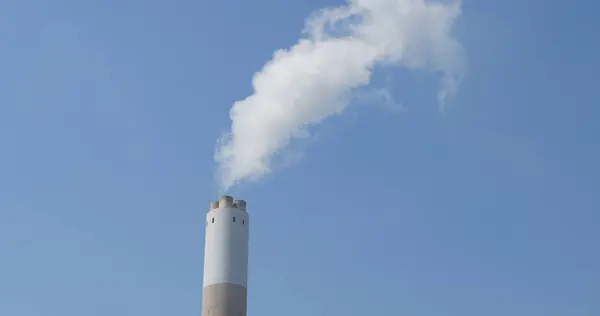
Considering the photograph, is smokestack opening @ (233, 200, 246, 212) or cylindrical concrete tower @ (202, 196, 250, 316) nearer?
cylindrical concrete tower @ (202, 196, 250, 316)

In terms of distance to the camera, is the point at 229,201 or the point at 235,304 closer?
the point at 235,304

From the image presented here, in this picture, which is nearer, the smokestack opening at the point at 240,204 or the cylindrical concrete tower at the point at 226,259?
the cylindrical concrete tower at the point at 226,259

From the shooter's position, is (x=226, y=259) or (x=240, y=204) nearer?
(x=226, y=259)

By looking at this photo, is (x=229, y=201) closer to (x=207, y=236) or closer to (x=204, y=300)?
(x=207, y=236)

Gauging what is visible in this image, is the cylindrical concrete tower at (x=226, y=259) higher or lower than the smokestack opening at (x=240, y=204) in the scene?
lower

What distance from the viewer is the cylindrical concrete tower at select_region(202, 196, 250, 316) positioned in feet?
238

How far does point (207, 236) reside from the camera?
250 ft

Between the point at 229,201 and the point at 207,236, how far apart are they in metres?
3.46

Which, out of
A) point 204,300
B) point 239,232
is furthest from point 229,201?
point 204,300

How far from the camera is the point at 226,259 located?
73812mm

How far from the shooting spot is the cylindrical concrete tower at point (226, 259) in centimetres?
7250

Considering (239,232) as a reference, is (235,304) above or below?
below

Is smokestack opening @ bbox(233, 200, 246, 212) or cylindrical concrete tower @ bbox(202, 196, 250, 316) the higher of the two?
smokestack opening @ bbox(233, 200, 246, 212)

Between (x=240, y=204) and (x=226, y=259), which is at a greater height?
(x=240, y=204)
